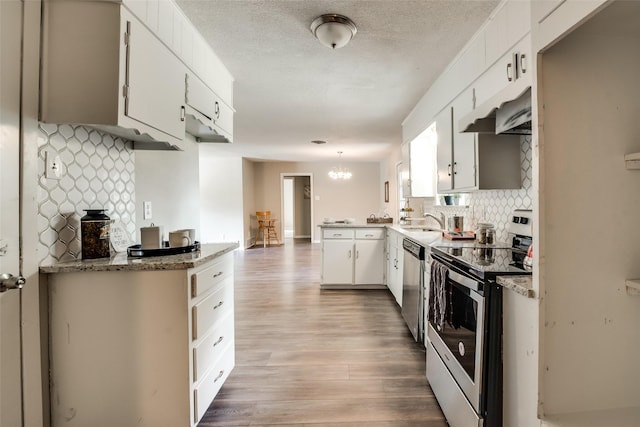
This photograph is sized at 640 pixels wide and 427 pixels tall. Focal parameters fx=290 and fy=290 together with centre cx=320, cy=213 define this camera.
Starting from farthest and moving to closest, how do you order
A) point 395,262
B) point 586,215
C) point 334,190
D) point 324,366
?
1. point 334,190
2. point 395,262
3. point 324,366
4. point 586,215

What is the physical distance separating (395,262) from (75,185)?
115 inches

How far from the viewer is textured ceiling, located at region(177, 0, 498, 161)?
1.73 m

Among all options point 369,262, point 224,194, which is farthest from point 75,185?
point 224,194

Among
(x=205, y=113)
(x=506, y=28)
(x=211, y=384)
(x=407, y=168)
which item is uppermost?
(x=506, y=28)

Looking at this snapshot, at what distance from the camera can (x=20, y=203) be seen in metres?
1.19

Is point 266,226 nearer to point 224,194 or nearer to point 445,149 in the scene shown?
point 224,194

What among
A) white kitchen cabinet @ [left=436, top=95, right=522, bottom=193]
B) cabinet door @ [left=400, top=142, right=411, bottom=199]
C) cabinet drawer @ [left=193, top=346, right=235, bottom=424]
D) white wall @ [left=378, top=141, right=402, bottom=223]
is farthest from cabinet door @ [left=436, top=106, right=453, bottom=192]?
white wall @ [left=378, top=141, right=402, bottom=223]

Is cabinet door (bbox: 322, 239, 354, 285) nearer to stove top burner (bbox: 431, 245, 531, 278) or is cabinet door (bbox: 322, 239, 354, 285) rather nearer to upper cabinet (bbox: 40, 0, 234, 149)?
stove top burner (bbox: 431, 245, 531, 278)

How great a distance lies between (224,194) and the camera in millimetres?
7438

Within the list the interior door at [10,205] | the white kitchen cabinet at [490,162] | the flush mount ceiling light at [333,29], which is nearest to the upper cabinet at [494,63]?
the white kitchen cabinet at [490,162]

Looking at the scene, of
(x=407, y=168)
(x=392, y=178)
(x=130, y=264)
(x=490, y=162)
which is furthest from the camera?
(x=392, y=178)

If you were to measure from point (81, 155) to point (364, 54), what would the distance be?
6.53 ft

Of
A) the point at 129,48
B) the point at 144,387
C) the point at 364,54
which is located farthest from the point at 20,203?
the point at 364,54

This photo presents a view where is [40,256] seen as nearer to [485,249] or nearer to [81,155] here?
[81,155]
